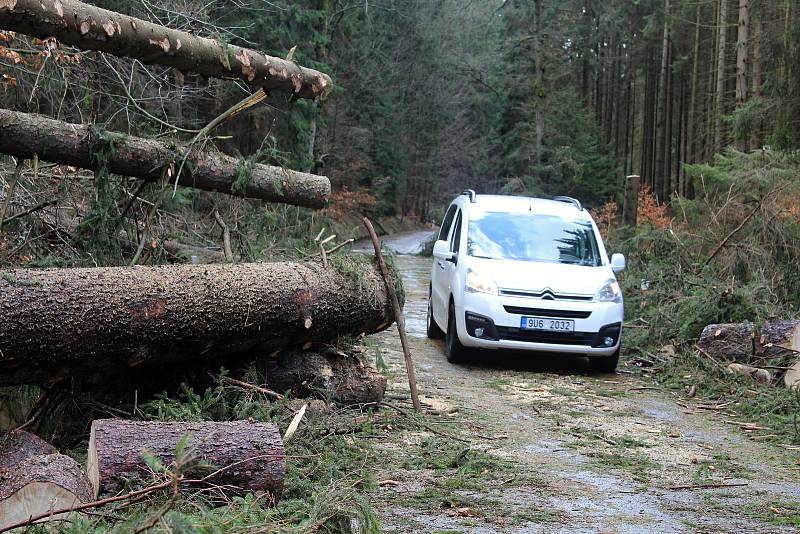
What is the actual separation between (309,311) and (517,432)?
1981mm

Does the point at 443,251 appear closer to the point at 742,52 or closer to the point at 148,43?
the point at 148,43

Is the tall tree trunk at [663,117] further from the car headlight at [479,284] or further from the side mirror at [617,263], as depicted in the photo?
the car headlight at [479,284]

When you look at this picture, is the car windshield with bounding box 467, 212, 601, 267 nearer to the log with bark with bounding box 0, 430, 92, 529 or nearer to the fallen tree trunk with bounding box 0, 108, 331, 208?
the fallen tree trunk with bounding box 0, 108, 331, 208

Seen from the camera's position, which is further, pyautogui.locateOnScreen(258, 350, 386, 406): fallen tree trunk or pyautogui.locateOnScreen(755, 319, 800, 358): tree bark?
pyautogui.locateOnScreen(755, 319, 800, 358): tree bark

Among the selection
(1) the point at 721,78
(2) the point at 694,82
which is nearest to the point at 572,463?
(1) the point at 721,78

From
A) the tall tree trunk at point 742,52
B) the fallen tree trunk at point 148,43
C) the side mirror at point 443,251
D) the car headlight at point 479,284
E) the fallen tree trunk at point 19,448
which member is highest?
the tall tree trunk at point 742,52

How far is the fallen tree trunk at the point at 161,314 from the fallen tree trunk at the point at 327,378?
6.8 inches

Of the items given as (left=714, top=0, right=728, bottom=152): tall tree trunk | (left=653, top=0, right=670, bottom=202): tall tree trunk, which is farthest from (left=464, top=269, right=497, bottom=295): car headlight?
(left=653, top=0, right=670, bottom=202): tall tree trunk

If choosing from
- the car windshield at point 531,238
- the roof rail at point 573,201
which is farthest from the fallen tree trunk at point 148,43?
the roof rail at point 573,201

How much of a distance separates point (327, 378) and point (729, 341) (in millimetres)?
5079

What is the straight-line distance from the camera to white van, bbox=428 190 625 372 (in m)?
10.3

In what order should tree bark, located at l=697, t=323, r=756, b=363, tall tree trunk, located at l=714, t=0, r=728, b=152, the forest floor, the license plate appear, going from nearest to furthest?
the forest floor
tree bark, located at l=697, t=323, r=756, b=363
the license plate
tall tree trunk, located at l=714, t=0, r=728, b=152

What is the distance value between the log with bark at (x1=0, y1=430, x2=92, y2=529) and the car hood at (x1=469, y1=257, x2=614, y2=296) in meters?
6.58

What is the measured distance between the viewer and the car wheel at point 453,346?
10.7 metres
